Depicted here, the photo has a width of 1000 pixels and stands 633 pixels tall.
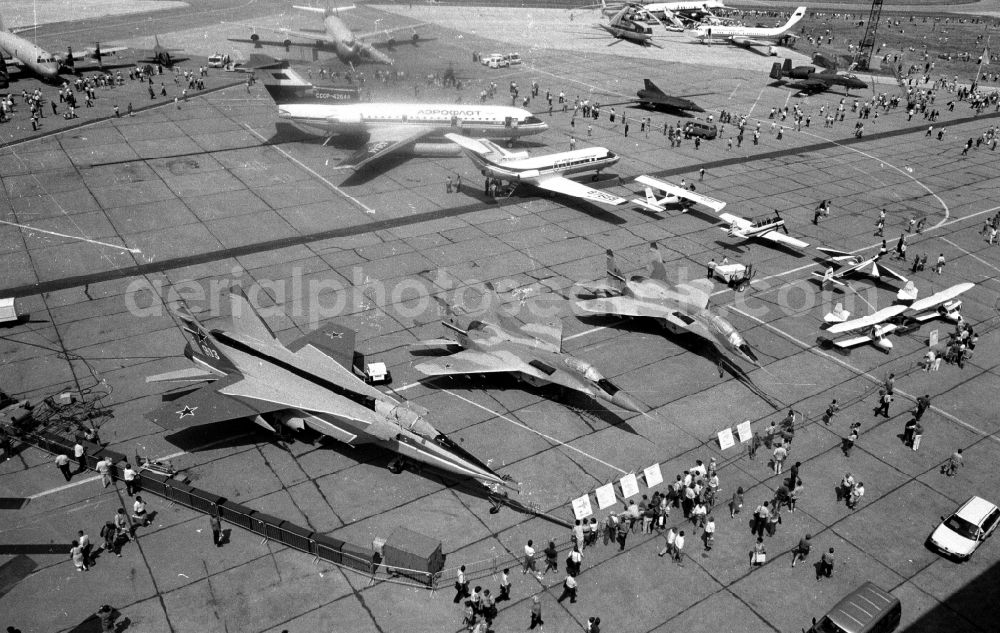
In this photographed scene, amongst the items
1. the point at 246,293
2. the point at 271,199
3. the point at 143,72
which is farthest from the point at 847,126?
the point at 143,72

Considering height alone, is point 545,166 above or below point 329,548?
above

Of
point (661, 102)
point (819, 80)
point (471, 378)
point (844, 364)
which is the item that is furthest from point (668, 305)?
point (819, 80)

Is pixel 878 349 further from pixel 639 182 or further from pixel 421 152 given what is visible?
pixel 421 152

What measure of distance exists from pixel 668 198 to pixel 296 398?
39125 mm

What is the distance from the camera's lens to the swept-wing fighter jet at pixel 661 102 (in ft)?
284

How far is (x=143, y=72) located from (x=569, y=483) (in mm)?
89529

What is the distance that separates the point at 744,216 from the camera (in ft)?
195

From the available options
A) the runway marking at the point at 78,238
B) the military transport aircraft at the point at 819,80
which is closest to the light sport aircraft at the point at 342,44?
the runway marking at the point at 78,238

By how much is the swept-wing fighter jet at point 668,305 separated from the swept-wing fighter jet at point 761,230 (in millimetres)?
10800

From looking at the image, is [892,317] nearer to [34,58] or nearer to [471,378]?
[471,378]

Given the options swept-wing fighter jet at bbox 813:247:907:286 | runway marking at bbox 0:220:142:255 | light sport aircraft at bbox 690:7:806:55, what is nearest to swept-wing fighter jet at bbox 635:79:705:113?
swept-wing fighter jet at bbox 813:247:907:286

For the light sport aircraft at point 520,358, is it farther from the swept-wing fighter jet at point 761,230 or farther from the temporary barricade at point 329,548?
the swept-wing fighter jet at point 761,230

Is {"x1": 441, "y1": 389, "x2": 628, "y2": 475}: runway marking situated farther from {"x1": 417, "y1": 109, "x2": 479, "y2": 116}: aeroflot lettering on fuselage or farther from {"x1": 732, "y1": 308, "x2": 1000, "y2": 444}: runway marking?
{"x1": 417, "y1": 109, "x2": 479, "y2": 116}: aeroflot lettering on fuselage

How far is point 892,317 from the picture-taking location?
43.5m
